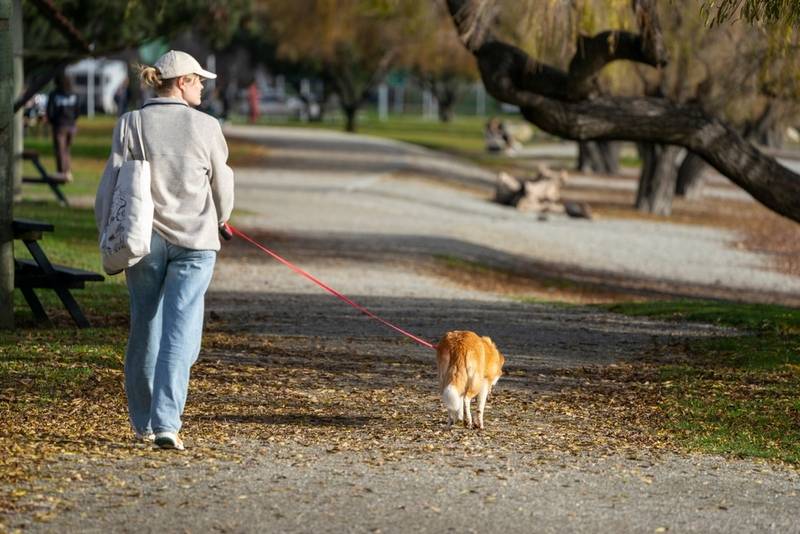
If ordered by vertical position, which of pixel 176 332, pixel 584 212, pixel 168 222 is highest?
pixel 168 222

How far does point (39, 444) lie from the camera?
24.3 feet

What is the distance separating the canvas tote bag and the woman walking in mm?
111

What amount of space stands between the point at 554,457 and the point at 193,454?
1.91 m

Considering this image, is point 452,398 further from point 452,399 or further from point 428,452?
point 428,452

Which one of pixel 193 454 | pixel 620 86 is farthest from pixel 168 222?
pixel 620 86

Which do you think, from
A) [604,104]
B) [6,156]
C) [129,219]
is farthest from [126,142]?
[604,104]

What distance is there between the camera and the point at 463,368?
7.70 meters

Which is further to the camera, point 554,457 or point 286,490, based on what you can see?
point 554,457

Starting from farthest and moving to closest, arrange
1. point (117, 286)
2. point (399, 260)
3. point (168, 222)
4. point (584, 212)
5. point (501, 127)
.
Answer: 1. point (501, 127)
2. point (584, 212)
3. point (399, 260)
4. point (117, 286)
5. point (168, 222)

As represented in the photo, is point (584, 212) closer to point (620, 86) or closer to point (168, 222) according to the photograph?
point (620, 86)

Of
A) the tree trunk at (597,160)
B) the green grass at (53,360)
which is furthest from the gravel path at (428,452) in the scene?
the tree trunk at (597,160)

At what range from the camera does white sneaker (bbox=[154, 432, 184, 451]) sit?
7.21 m

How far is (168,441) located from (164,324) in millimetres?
601

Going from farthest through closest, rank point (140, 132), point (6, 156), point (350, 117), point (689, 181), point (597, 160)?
1. point (350, 117)
2. point (597, 160)
3. point (689, 181)
4. point (6, 156)
5. point (140, 132)
